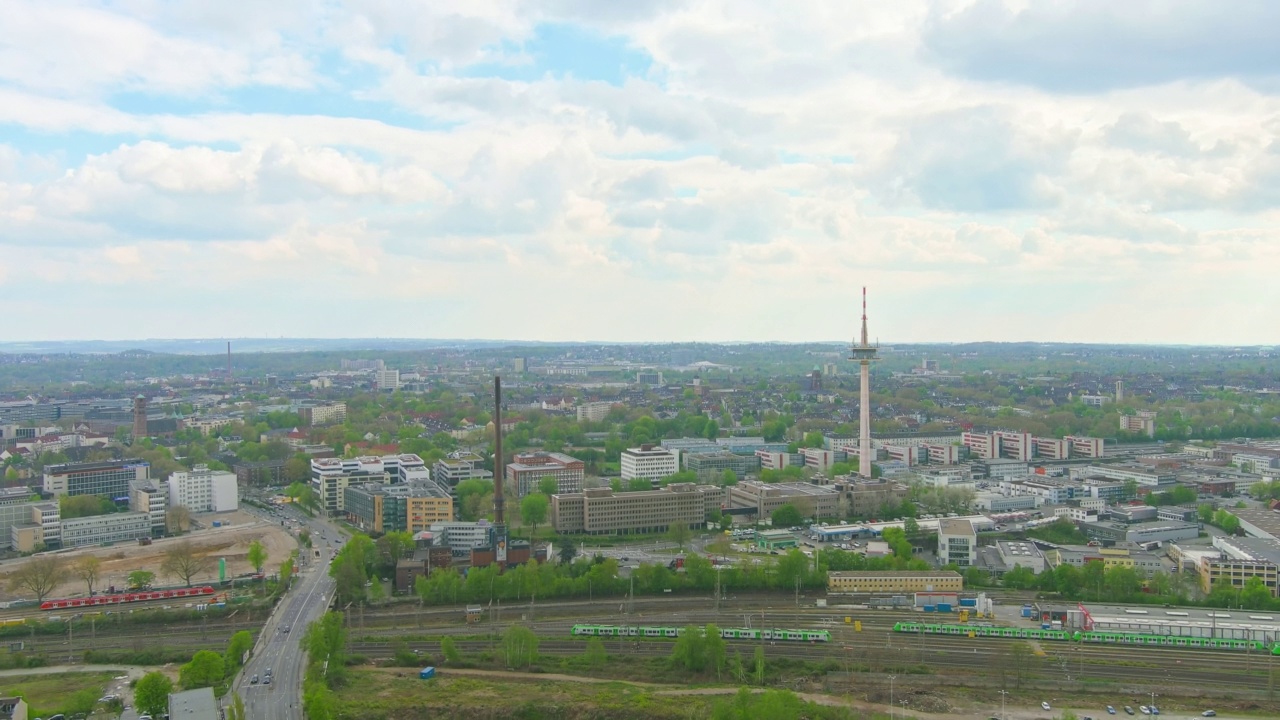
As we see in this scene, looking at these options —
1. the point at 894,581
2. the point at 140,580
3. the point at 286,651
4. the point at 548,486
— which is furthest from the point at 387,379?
the point at 286,651

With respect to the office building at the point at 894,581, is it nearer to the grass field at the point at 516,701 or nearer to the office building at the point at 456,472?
the grass field at the point at 516,701

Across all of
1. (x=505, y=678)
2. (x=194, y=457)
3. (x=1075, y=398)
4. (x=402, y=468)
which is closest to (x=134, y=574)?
(x=505, y=678)

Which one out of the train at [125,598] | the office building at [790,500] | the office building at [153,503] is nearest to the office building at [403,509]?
the office building at [153,503]

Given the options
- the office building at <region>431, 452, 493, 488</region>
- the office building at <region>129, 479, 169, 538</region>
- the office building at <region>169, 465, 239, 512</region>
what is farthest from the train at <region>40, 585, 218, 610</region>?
the office building at <region>431, 452, 493, 488</region>

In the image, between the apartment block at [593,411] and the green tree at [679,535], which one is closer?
the green tree at [679,535]

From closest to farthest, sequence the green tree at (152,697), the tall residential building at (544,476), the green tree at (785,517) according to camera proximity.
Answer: the green tree at (152,697) → the green tree at (785,517) → the tall residential building at (544,476)

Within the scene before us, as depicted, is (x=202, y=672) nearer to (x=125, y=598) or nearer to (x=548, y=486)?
(x=125, y=598)
